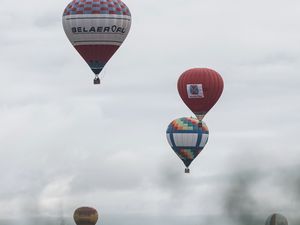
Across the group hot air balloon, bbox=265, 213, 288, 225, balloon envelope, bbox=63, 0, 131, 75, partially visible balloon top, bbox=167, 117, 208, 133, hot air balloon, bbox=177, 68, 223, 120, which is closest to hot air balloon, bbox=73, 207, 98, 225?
partially visible balloon top, bbox=167, 117, 208, 133

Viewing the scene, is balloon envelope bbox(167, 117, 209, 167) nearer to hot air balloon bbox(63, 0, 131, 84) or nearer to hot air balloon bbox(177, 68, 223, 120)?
hot air balloon bbox(177, 68, 223, 120)

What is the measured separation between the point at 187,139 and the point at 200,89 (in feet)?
47.1

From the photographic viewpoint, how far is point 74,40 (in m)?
116

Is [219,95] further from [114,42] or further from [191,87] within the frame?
[114,42]

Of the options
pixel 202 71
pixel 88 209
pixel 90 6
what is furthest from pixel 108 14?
pixel 88 209

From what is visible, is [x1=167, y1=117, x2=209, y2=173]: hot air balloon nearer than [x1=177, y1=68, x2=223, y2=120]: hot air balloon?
No

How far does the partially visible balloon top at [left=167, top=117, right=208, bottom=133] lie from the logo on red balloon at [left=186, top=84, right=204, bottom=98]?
40.8 feet

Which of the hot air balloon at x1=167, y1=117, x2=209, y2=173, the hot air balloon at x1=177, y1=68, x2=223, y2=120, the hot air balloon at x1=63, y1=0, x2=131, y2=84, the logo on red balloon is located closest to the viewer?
the hot air balloon at x1=63, y1=0, x2=131, y2=84

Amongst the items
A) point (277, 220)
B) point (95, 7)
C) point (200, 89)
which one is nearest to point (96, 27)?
point (95, 7)

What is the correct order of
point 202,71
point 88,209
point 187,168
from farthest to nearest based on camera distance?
point 88,209, point 187,168, point 202,71

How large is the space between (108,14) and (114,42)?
270 centimetres

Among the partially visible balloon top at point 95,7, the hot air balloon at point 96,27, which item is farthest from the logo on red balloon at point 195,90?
the partially visible balloon top at point 95,7

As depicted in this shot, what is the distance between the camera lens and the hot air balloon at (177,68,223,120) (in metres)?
124

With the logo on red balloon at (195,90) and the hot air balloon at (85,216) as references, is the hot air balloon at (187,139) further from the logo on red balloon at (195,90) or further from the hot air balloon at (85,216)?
the hot air balloon at (85,216)
